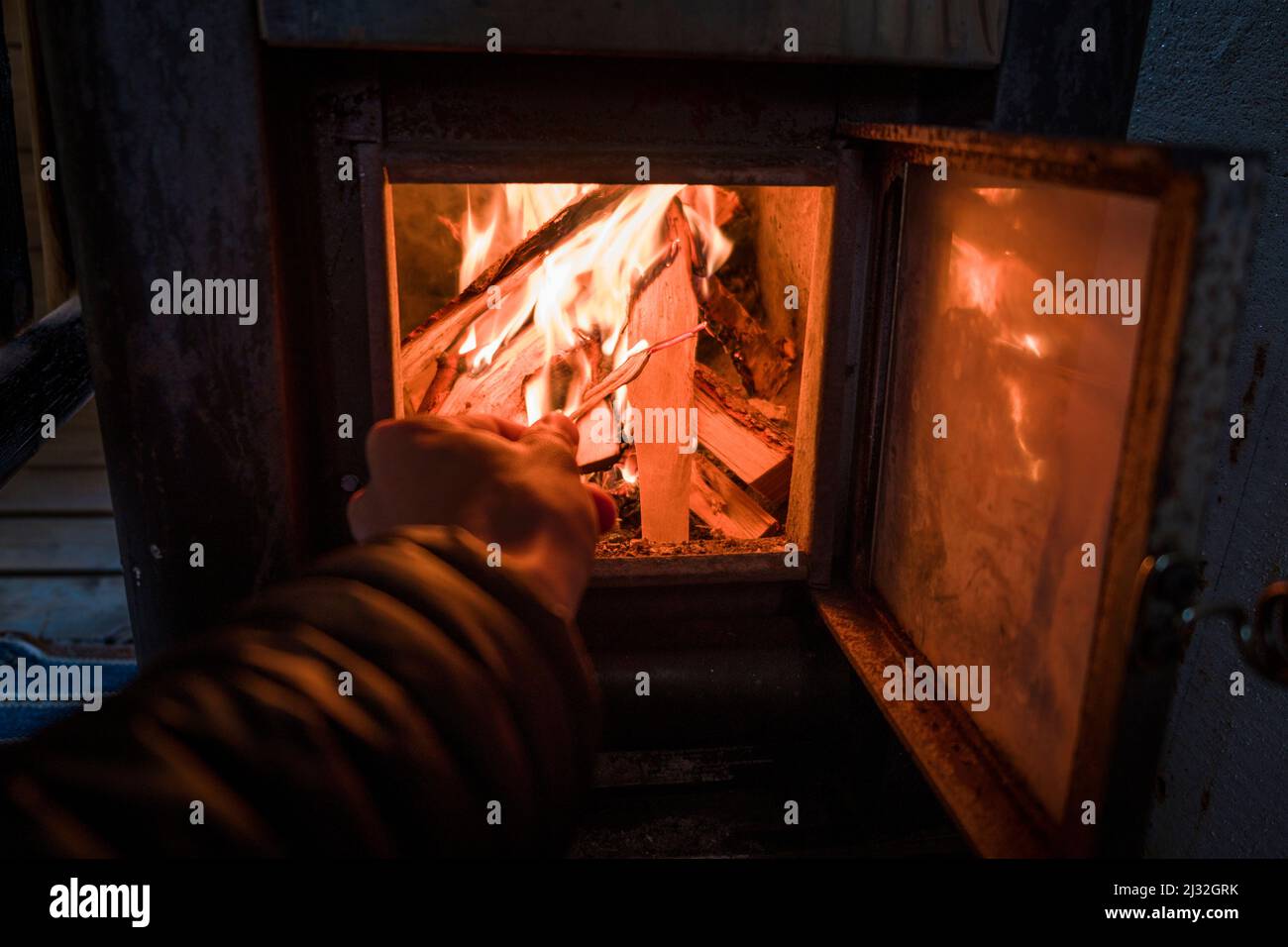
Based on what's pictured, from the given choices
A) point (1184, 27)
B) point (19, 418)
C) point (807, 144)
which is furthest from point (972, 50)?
point (19, 418)

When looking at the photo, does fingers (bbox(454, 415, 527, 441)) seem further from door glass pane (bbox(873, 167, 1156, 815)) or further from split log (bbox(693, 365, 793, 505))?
split log (bbox(693, 365, 793, 505))

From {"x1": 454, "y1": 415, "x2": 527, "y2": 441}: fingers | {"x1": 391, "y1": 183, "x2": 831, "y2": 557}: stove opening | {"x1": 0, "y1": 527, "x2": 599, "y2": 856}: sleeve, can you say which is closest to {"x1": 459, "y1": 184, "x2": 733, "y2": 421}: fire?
{"x1": 391, "y1": 183, "x2": 831, "y2": 557}: stove opening

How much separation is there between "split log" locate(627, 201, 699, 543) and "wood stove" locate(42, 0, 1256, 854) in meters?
0.30

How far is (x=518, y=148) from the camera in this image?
5.63 ft

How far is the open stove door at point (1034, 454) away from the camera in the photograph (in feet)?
3.02

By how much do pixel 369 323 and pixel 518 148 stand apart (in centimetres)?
45

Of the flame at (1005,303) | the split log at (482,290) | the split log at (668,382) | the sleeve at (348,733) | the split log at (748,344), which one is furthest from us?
the split log at (748,344)

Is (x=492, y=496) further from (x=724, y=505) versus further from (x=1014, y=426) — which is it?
(x=724, y=505)

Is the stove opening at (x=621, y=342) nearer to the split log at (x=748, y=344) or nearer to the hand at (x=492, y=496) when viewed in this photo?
the split log at (x=748, y=344)

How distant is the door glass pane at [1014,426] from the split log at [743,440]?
24.4 inches

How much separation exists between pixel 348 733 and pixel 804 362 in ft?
5.18

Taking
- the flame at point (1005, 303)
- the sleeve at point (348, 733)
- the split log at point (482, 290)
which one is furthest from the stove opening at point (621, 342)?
the sleeve at point (348, 733)

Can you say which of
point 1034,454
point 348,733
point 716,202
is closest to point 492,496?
point 348,733
